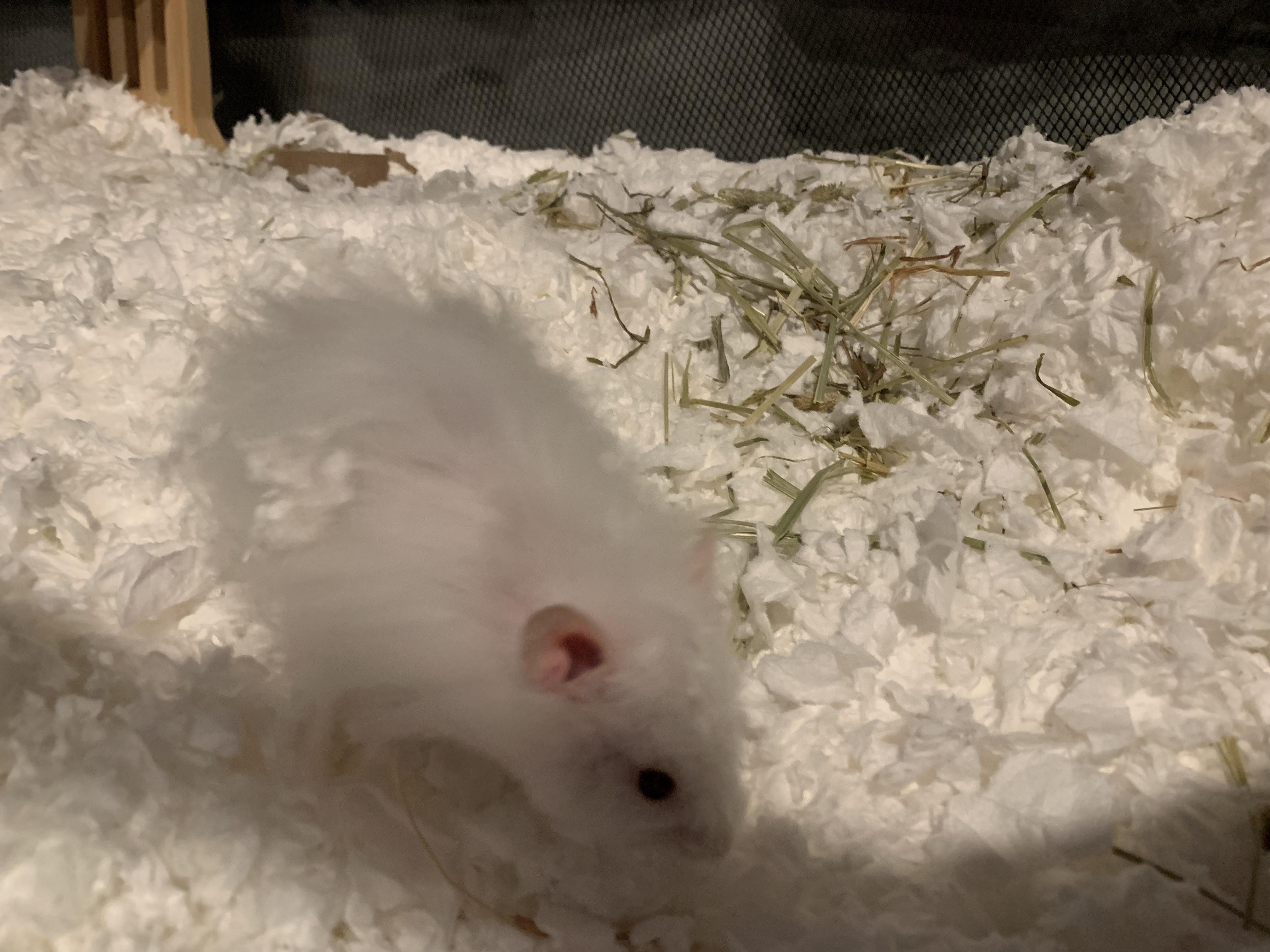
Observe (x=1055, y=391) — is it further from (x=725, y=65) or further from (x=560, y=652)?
(x=725, y=65)

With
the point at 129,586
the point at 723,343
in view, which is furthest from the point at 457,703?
the point at 723,343

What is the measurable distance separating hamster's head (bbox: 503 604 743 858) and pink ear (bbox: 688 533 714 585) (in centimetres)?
12

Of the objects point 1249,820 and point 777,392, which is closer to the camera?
point 1249,820

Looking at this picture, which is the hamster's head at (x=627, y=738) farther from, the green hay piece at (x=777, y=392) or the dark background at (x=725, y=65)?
the dark background at (x=725, y=65)

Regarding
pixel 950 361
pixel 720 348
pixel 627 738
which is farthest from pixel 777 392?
pixel 627 738

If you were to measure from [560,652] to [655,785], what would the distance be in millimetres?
130

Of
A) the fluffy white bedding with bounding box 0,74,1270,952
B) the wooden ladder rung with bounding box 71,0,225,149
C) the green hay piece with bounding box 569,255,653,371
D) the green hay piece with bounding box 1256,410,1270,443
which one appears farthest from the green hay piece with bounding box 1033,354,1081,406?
the wooden ladder rung with bounding box 71,0,225,149

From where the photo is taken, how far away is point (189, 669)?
669 mm

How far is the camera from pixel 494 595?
729 mm

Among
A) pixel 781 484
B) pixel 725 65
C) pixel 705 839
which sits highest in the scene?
pixel 725 65

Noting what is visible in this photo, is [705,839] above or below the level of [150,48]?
below

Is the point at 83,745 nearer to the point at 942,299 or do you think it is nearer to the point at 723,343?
the point at 723,343

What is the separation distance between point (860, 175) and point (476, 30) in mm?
1029

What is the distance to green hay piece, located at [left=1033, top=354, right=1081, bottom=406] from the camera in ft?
3.09
